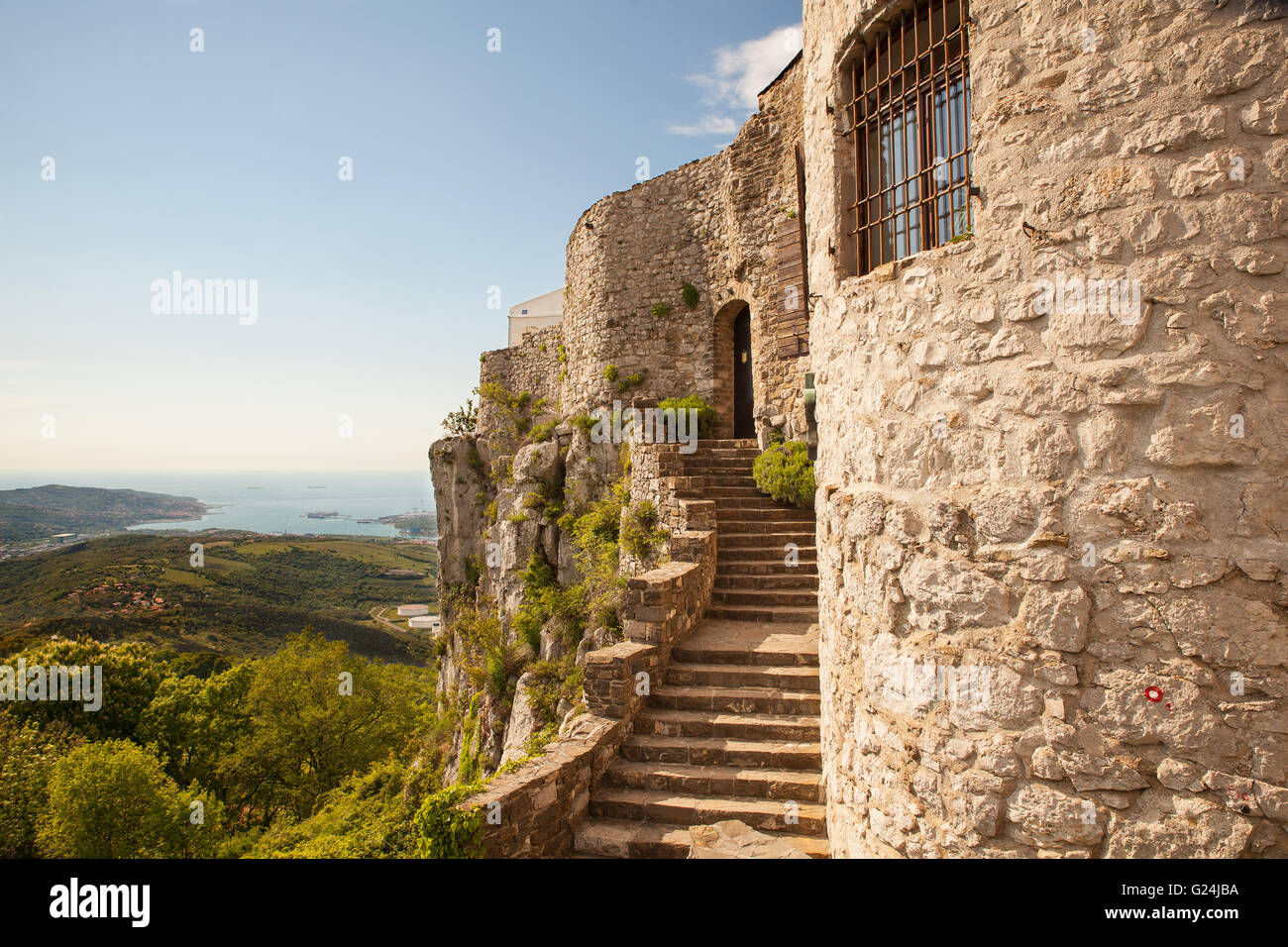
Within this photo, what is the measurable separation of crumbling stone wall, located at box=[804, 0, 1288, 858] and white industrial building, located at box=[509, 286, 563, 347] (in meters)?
27.4

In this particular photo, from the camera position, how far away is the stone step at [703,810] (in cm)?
577

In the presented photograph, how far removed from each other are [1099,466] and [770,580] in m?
A: 7.30

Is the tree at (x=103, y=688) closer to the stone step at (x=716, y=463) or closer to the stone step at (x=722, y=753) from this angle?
the stone step at (x=716, y=463)

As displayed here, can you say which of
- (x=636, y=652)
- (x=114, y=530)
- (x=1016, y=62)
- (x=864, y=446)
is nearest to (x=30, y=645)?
(x=636, y=652)

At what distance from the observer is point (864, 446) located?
3.94 metres

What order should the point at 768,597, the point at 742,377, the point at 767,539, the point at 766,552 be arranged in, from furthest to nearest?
the point at 742,377 < the point at 767,539 < the point at 766,552 < the point at 768,597

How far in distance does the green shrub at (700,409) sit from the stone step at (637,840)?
35.5ft

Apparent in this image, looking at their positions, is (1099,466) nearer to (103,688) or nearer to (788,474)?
(788,474)

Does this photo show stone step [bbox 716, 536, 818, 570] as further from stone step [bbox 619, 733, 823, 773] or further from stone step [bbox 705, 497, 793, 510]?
stone step [bbox 619, 733, 823, 773]

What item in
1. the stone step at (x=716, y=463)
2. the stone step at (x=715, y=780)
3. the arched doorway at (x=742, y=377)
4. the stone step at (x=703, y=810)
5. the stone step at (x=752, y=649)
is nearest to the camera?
the stone step at (x=703, y=810)

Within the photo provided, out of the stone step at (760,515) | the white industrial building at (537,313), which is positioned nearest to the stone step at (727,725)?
the stone step at (760,515)

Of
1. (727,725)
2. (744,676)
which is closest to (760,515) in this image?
(744,676)

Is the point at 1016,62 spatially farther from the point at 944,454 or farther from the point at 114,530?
the point at 114,530

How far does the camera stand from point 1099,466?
2959mm
